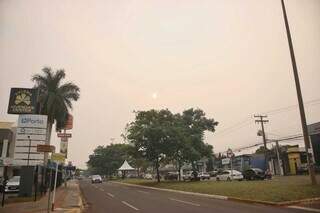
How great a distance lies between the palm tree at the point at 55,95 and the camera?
146ft

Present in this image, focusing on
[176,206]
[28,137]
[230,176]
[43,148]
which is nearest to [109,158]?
[230,176]

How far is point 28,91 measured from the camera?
32531mm

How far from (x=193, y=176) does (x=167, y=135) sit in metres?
12.5

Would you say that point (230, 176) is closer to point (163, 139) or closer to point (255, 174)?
point (255, 174)

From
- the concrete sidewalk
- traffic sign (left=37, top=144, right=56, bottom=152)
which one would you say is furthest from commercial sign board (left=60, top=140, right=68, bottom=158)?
the concrete sidewalk

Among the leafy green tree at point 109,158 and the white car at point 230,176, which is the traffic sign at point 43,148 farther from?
the leafy green tree at point 109,158

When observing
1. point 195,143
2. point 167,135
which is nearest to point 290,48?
point 167,135

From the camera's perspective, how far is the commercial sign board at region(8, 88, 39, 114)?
104 feet

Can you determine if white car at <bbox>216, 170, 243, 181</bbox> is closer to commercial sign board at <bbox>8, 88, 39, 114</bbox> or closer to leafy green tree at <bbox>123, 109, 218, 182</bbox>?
leafy green tree at <bbox>123, 109, 218, 182</bbox>

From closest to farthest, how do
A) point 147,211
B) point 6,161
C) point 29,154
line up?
point 147,211
point 6,161
point 29,154

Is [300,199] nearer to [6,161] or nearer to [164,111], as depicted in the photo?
[6,161]

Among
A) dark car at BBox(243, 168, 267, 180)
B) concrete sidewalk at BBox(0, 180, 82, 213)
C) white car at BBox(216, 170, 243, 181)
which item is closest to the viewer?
concrete sidewalk at BBox(0, 180, 82, 213)

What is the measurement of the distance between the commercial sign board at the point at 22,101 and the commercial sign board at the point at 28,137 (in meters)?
1.46

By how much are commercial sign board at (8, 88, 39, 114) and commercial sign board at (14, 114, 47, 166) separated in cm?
146
